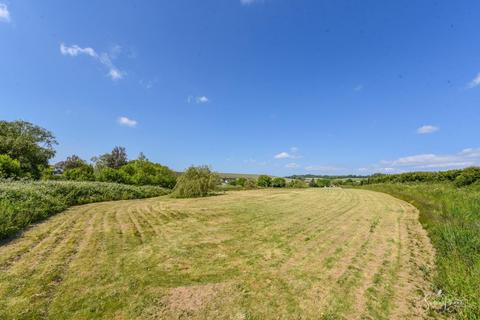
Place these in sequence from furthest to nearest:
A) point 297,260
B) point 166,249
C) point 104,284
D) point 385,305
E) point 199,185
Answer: point 199,185 → point 166,249 → point 297,260 → point 104,284 → point 385,305

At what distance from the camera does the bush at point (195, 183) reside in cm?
2361

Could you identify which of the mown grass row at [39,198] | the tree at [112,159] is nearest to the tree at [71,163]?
the tree at [112,159]

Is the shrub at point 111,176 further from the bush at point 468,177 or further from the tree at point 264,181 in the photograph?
the bush at point 468,177

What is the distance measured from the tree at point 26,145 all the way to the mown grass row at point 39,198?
12.5 metres

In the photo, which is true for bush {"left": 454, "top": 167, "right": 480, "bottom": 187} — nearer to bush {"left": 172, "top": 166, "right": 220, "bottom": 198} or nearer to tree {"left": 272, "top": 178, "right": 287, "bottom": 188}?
bush {"left": 172, "top": 166, "right": 220, "bottom": 198}

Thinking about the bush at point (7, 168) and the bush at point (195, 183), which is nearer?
the bush at point (7, 168)

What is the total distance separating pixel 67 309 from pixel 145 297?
104 centimetres

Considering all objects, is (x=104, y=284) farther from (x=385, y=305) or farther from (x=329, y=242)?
(x=329, y=242)

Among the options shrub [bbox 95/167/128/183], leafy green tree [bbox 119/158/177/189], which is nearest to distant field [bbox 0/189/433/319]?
shrub [bbox 95/167/128/183]

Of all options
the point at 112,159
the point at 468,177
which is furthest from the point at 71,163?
the point at 468,177

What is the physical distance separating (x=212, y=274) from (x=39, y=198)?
12284 millimetres

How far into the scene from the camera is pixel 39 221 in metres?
9.45

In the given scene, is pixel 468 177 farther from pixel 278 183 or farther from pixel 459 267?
pixel 278 183

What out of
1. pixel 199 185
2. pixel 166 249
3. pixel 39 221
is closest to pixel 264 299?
pixel 166 249
